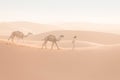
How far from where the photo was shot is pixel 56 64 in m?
9.54

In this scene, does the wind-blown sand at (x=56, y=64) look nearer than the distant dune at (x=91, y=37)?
Yes

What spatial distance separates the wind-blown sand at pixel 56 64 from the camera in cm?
846

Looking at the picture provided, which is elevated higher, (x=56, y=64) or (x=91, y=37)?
(x=56, y=64)

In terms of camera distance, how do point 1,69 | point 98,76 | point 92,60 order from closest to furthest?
point 1,69
point 98,76
point 92,60

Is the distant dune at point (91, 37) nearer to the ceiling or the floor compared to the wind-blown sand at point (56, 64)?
nearer to the floor

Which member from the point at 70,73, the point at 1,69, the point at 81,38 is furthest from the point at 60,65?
the point at 81,38

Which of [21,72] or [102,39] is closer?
[21,72]

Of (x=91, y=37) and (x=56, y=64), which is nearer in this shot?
(x=56, y=64)

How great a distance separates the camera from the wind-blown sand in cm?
846

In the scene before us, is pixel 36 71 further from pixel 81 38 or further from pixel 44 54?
pixel 81 38

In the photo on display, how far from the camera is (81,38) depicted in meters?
46.2

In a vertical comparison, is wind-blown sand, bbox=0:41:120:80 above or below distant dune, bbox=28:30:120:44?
above

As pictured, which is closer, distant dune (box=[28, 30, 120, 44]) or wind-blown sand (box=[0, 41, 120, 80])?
wind-blown sand (box=[0, 41, 120, 80])

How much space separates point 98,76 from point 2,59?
2.93 metres
